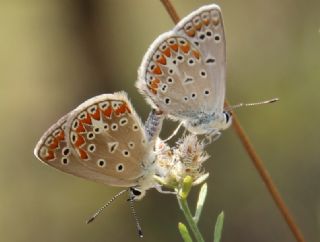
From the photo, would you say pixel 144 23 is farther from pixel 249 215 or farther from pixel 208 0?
pixel 249 215

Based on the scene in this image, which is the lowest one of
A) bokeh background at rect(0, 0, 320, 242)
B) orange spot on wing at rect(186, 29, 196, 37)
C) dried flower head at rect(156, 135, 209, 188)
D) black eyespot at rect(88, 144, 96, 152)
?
bokeh background at rect(0, 0, 320, 242)

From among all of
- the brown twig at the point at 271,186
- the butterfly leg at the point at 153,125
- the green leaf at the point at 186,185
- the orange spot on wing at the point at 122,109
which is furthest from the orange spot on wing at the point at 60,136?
the brown twig at the point at 271,186

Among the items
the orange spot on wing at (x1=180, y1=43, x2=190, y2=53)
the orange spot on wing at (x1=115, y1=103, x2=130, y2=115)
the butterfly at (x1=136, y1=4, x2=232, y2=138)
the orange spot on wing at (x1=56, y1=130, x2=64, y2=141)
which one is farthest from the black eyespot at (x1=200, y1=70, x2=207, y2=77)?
the orange spot on wing at (x1=56, y1=130, x2=64, y2=141)

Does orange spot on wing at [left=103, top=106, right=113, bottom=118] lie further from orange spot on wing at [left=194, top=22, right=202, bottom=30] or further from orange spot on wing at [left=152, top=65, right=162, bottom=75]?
orange spot on wing at [left=194, top=22, right=202, bottom=30]

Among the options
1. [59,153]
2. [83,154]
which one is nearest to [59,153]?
[59,153]

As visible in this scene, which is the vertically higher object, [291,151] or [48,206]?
[48,206]

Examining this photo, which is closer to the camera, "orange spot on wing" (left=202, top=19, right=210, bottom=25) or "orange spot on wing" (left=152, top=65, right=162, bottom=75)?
"orange spot on wing" (left=202, top=19, right=210, bottom=25)

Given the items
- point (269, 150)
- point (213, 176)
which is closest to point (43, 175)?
point (213, 176)
